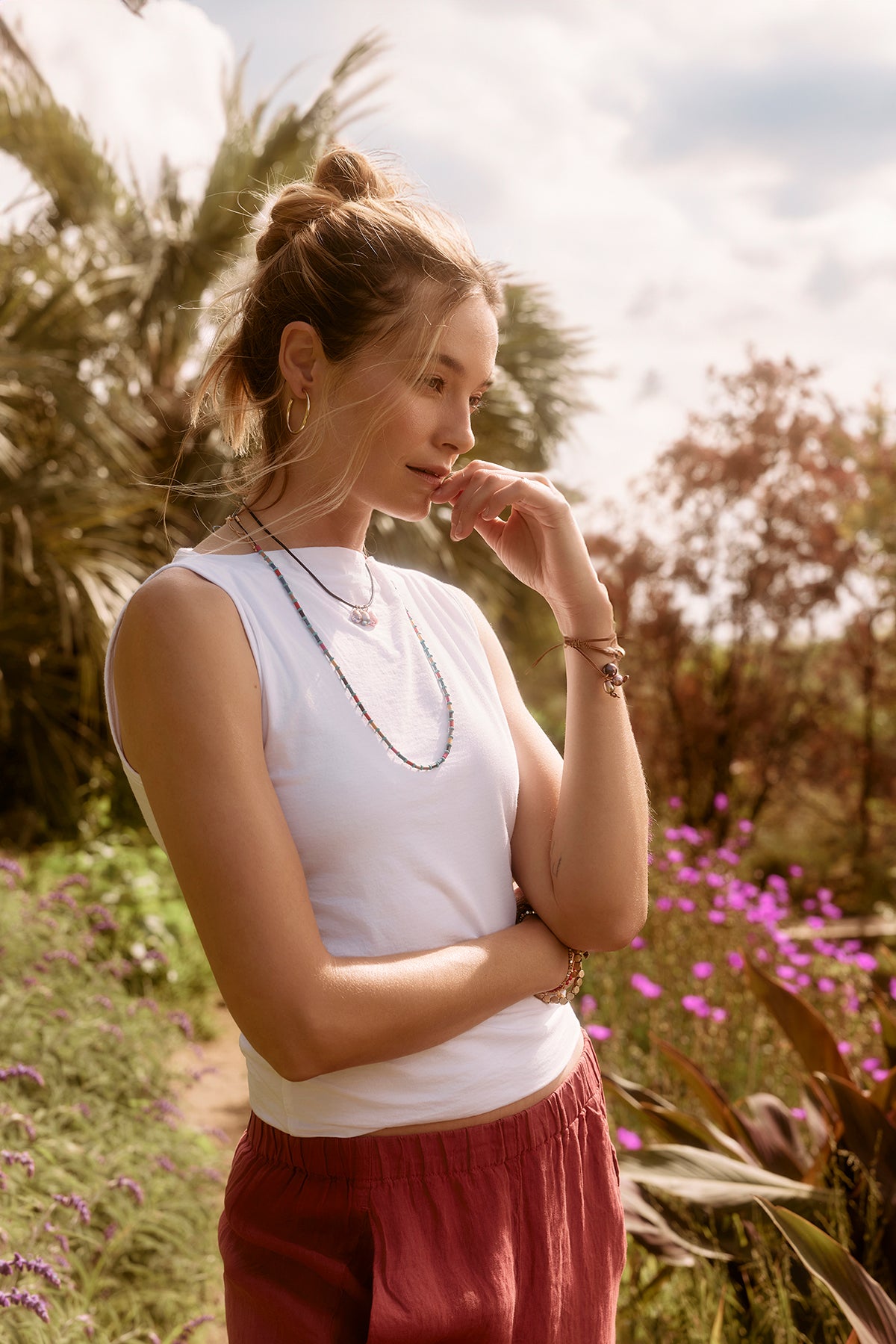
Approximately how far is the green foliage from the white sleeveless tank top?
722mm

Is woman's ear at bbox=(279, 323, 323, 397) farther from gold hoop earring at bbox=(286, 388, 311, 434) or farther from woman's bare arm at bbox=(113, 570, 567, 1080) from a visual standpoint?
woman's bare arm at bbox=(113, 570, 567, 1080)

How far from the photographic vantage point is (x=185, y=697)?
37.6 inches

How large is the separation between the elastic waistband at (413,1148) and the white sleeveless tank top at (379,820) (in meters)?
0.02

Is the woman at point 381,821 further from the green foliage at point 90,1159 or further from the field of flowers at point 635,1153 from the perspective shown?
the green foliage at point 90,1159

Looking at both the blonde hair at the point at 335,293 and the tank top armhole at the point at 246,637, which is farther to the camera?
the blonde hair at the point at 335,293

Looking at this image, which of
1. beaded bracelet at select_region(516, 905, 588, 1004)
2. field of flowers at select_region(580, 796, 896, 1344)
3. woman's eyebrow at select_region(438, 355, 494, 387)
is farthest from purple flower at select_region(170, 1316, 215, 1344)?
woman's eyebrow at select_region(438, 355, 494, 387)

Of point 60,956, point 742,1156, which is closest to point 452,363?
point 742,1156

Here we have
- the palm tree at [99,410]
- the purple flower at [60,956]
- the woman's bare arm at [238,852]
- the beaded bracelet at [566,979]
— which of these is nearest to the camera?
the woman's bare arm at [238,852]

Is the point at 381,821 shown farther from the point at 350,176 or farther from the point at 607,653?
the point at 350,176

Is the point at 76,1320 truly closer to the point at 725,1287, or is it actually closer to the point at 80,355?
the point at 725,1287

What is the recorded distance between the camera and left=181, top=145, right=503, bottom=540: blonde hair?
1169 mm

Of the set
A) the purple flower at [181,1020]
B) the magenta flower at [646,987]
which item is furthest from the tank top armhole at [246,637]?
the magenta flower at [646,987]

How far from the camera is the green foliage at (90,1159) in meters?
1.80

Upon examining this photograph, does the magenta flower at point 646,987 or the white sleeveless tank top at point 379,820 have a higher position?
the white sleeveless tank top at point 379,820
